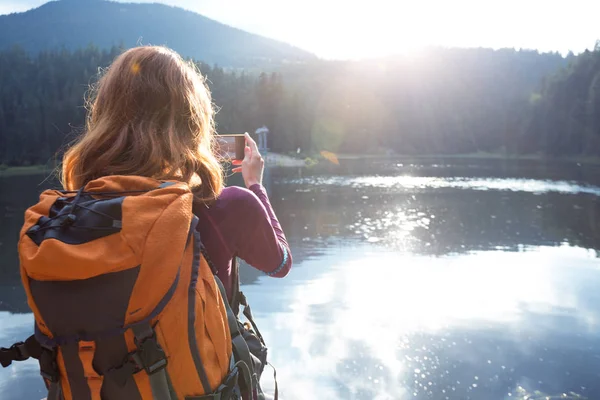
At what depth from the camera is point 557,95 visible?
248 feet

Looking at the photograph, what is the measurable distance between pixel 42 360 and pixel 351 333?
4888 mm

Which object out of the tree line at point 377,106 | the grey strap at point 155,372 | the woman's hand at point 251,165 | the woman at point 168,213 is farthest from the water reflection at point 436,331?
the tree line at point 377,106

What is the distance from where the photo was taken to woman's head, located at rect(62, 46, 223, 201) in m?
1.52

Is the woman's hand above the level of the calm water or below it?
above

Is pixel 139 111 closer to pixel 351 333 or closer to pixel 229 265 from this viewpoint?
pixel 229 265

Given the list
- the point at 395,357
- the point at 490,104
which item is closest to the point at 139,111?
the point at 395,357

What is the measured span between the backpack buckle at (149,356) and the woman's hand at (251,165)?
31.5 inches

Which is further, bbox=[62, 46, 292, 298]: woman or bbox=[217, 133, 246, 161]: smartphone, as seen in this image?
bbox=[217, 133, 246, 161]: smartphone

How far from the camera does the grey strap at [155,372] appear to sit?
131cm

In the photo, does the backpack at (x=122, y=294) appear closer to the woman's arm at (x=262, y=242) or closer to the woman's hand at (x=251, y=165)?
the woman's arm at (x=262, y=242)

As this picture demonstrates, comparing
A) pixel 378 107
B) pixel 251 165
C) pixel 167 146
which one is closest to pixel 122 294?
pixel 167 146

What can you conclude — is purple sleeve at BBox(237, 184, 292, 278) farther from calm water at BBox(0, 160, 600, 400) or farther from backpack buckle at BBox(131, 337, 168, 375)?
calm water at BBox(0, 160, 600, 400)

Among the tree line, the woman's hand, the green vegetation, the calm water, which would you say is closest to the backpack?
the woman's hand

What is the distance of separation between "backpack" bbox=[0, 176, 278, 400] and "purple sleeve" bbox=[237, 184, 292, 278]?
9.9 inches
